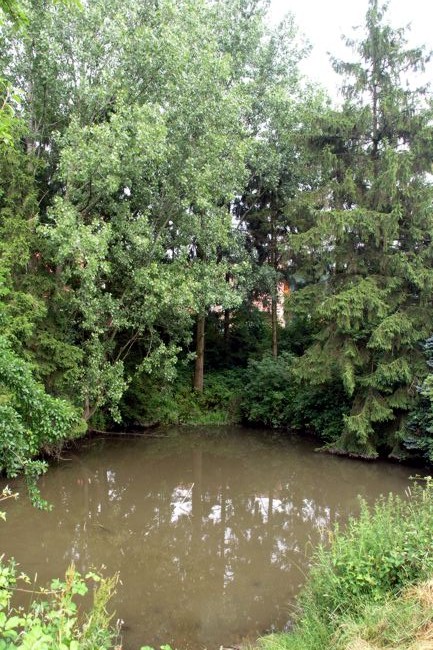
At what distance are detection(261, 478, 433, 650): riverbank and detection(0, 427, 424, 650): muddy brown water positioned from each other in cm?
121

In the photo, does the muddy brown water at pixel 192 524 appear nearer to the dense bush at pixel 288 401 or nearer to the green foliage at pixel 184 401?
the dense bush at pixel 288 401

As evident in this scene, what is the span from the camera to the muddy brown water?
557cm

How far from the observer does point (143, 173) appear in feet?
37.1

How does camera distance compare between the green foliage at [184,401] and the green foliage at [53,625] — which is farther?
the green foliage at [184,401]

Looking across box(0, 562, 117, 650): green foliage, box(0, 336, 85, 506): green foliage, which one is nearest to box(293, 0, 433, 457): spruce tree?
box(0, 336, 85, 506): green foliage

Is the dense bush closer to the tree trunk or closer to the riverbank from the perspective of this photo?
the tree trunk

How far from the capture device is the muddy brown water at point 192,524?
18.3 ft

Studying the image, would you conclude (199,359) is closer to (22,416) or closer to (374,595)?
(22,416)

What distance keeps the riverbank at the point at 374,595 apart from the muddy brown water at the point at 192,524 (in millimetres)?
1211

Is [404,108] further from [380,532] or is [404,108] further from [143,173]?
[380,532]

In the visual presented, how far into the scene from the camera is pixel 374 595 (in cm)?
377

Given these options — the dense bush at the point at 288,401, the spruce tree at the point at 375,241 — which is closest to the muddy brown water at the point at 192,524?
the dense bush at the point at 288,401

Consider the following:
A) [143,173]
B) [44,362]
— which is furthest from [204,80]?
[44,362]

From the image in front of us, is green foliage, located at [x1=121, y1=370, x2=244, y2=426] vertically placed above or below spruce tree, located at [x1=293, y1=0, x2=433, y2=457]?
below
